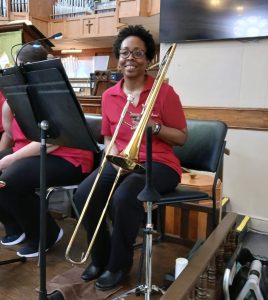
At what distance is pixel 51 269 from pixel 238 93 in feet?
6.66

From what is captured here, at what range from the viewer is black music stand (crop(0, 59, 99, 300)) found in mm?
1239

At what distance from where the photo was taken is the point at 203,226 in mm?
2184

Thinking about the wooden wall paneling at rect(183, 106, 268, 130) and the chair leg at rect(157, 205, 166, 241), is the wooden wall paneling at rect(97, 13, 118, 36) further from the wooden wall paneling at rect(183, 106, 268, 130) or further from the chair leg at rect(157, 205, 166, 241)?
the chair leg at rect(157, 205, 166, 241)

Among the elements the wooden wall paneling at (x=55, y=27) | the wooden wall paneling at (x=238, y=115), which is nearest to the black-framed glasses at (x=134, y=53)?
the wooden wall paneling at (x=238, y=115)

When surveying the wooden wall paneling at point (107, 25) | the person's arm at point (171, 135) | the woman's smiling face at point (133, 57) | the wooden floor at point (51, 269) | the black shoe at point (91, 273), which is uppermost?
the wooden wall paneling at point (107, 25)

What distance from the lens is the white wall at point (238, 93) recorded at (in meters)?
2.73

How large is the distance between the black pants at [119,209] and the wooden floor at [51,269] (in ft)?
0.57

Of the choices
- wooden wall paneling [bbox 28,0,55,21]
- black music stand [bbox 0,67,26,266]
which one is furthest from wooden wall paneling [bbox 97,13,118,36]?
black music stand [bbox 0,67,26,266]

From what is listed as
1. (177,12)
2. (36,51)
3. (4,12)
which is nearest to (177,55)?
(177,12)

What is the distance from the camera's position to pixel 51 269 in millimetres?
1774

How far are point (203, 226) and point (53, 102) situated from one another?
1.35 m

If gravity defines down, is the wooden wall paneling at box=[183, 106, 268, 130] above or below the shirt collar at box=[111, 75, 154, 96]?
below

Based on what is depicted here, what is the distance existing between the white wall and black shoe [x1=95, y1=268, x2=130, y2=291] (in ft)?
5.42

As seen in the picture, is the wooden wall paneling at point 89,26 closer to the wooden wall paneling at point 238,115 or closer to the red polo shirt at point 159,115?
the wooden wall paneling at point 238,115
